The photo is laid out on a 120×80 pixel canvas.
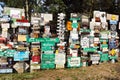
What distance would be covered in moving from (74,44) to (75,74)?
1.81 m

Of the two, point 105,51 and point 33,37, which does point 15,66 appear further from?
point 105,51

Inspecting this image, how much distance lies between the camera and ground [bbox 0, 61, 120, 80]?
1105 cm

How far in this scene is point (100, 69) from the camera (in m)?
13.0

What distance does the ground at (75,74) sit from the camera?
11055 mm

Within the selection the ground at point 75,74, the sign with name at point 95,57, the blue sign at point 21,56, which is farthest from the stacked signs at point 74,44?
the blue sign at point 21,56

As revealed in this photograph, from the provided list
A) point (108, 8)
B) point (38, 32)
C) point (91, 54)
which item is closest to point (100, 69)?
point (91, 54)

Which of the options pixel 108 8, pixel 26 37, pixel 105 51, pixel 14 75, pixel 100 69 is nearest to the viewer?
pixel 14 75

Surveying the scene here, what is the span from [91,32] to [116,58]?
2.17 meters

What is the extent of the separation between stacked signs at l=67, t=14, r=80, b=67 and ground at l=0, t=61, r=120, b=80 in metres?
0.38

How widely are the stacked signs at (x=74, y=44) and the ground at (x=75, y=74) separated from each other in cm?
38

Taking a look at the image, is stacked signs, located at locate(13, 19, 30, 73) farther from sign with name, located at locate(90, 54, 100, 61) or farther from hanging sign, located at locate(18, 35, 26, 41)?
sign with name, located at locate(90, 54, 100, 61)

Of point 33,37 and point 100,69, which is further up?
point 33,37

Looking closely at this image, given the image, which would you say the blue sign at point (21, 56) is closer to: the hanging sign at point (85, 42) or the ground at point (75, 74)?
the ground at point (75, 74)

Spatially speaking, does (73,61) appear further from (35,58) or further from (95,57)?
(35,58)
